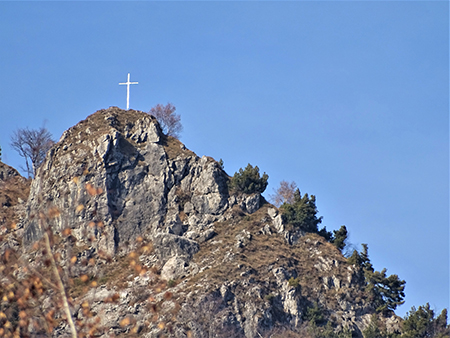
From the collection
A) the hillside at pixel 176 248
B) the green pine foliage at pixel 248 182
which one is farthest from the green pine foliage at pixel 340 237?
the green pine foliage at pixel 248 182

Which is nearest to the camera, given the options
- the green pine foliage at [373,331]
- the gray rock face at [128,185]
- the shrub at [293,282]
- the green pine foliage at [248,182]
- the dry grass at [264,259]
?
the green pine foliage at [373,331]

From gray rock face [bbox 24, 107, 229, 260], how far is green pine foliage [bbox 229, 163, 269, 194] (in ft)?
4.33

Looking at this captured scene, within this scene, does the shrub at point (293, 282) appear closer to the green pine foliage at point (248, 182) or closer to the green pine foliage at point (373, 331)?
the green pine foliage at point (373, 331)

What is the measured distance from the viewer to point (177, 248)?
68938 millimetres

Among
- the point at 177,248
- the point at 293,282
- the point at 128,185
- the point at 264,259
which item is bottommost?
the point at 293,282

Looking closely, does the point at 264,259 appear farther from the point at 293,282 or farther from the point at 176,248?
the point at 176,248

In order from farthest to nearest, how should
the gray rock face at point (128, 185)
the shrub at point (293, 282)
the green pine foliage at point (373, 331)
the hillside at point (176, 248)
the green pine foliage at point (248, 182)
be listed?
A: the green pine foliage at point (248, 182) → the gray rock face at point (128, 185) → the shrub at point (293, 282) → the green pine foliage at point (373, 331) → the hillside at point (176, 248)

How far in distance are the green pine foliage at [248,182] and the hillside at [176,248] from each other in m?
0.86

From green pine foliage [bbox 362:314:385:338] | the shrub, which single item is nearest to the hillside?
the shrub

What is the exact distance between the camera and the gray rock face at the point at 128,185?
73.3m

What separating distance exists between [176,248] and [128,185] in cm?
1144

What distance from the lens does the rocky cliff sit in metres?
62.4

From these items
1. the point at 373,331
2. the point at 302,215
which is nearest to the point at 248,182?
the point at 302,215

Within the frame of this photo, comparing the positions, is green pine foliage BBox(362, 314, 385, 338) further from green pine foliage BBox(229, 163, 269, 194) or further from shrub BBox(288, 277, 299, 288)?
green pine foliage BBox(229, 163, 269, 194)
